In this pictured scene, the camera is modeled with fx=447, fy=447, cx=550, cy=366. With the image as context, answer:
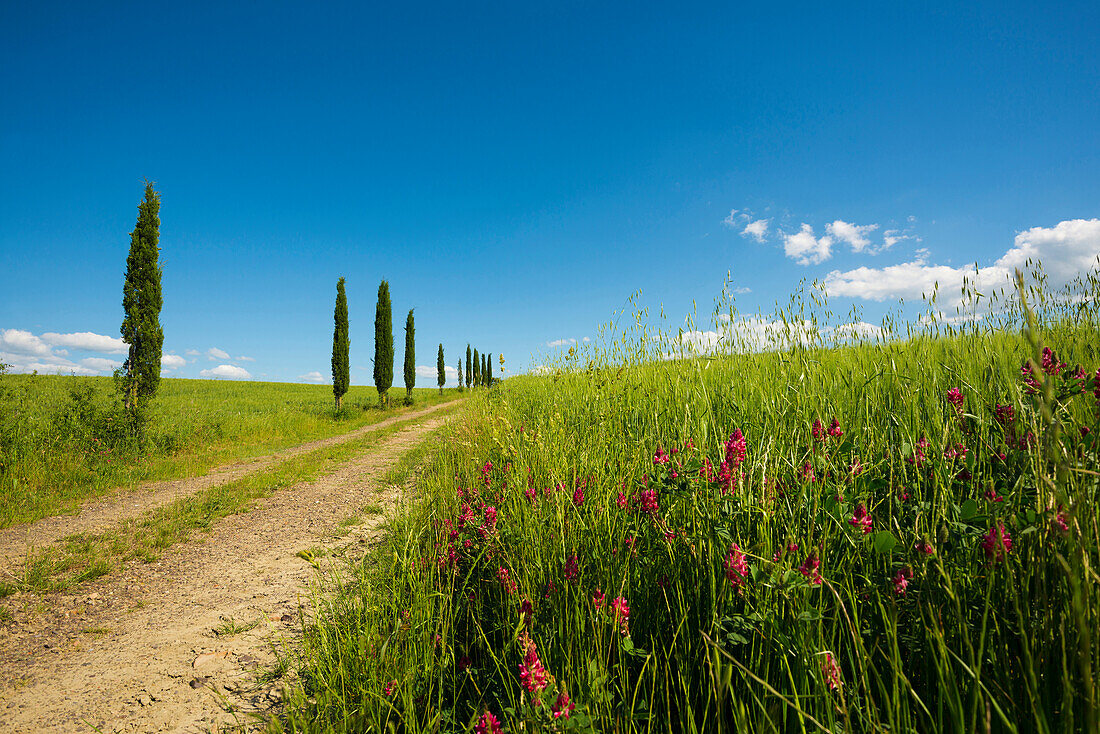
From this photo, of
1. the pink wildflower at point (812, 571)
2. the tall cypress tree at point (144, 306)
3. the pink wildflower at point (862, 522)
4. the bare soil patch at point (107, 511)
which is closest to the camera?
the pink wildflower at point (812, 571)

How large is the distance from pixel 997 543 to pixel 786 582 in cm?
50

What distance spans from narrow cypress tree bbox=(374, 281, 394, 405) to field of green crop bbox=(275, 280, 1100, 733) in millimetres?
19654

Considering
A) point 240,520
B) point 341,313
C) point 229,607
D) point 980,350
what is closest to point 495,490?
point 229,607

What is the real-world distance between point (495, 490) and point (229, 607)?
6.61 feet

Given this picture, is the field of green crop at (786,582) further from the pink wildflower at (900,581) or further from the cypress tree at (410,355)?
the cypress tree at (410,355)

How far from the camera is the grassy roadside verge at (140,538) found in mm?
3650

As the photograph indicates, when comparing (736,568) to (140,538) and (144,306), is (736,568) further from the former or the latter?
(144,306)

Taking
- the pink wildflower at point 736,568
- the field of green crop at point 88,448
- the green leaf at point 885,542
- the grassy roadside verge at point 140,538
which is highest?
the green leaf at point 885,542

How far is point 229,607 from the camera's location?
3.13 meters

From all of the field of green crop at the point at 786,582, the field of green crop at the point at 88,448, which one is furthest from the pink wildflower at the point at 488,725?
the field of green crop at the point at 88,448

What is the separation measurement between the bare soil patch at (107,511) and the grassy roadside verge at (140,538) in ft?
0.66

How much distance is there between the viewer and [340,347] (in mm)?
18500

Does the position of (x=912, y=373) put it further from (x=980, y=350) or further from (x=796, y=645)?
(x=796, y=645)

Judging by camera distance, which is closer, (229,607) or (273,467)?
(229,607)
